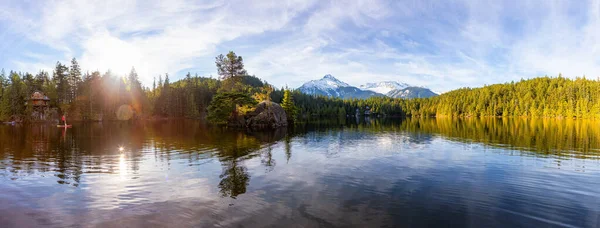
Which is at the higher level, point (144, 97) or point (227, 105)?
point (144, 97)

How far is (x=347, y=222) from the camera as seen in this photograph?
1199cm

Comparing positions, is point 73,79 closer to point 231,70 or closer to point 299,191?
point 231,70

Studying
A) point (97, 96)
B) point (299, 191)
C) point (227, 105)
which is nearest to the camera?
point (299, 191)

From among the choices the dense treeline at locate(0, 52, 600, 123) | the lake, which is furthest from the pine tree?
the lake

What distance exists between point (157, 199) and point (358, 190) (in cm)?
1077

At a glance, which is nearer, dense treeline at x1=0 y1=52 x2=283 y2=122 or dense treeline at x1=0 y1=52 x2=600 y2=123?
dense treeline at x1=0 y1=52 x2=600 y2=123

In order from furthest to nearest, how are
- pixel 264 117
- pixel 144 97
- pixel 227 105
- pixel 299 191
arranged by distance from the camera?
pixel 144 97 < pixel 227 105 < pixel 264 117 < pixel 299 191

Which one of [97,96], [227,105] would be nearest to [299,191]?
[227,105]

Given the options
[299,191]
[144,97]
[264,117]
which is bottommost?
[299,191]

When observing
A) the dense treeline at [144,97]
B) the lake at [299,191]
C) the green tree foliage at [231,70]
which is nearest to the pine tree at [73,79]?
the dense treeline at [144,97]

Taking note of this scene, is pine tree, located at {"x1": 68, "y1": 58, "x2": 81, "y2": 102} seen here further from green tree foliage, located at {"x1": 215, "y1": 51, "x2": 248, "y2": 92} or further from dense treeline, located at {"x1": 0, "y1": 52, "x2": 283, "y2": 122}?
green tree foliage, located at {"x1": 215, "y1": 51, "x2": 248, "y2": 92}

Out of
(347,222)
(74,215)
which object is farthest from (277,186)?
(74,215)

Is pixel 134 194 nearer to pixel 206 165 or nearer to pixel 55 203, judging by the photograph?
pixel 55 203

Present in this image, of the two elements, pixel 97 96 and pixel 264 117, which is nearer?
pixel 264 117
